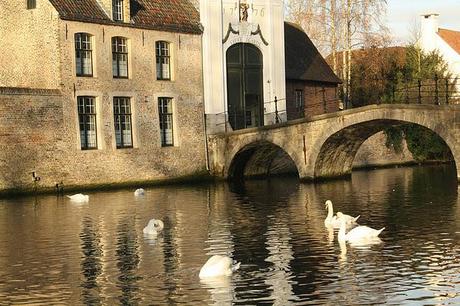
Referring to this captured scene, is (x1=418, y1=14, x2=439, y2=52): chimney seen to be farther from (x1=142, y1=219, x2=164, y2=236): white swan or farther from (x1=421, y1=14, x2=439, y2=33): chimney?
(x1=142, y1=219, x2=164, y2=236): white swan

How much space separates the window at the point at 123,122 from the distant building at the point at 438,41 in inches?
946

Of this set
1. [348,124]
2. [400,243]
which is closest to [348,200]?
[348,124]

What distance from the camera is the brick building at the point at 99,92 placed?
27422 millimetres

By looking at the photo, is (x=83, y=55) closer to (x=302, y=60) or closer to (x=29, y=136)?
(x=29, y=136)

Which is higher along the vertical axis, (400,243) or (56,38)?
(56,38)

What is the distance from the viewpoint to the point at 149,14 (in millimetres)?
31141

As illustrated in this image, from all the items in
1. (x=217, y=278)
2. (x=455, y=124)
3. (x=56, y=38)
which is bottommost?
(x=217, y=278)

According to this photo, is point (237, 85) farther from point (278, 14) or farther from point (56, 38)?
point (56, 38)

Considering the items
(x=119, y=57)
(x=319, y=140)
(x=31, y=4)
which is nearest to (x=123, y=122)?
(x=119, y=57)

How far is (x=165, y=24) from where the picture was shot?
3128cm

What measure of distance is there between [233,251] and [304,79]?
956 inches

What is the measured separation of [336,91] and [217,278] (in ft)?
98.3

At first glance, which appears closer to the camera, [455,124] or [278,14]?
[455,124]

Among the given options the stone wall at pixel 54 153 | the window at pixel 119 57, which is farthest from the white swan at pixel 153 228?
the window at pixel 119 57
